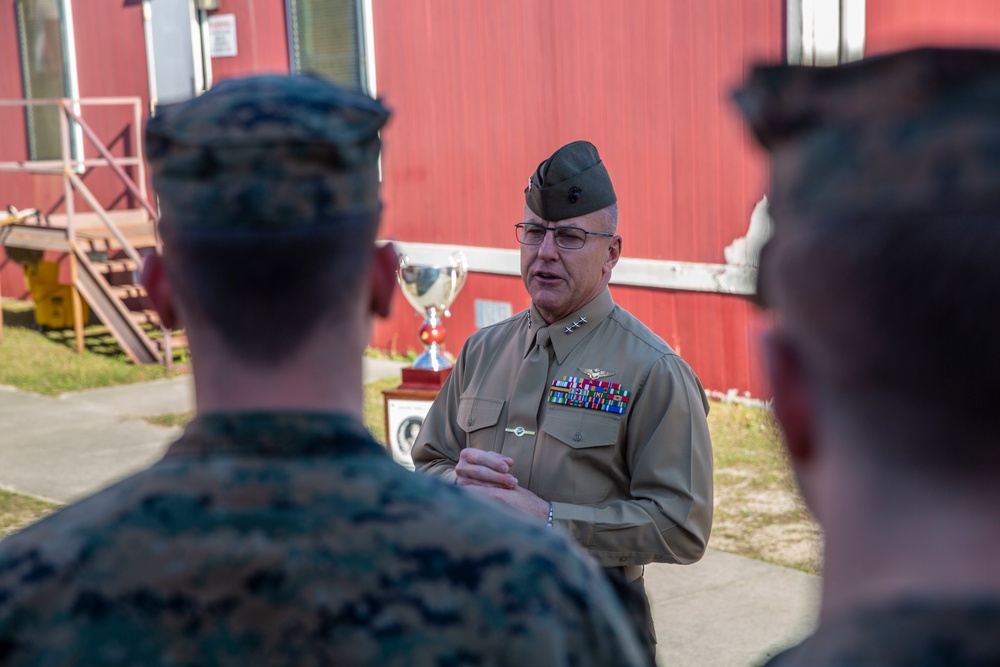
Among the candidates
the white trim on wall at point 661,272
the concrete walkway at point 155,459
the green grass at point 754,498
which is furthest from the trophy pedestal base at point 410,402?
the white trim on wall at point 661,272

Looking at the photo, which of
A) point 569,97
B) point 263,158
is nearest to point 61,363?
point 569,97

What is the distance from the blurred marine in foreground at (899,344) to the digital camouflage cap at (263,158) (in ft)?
1.89

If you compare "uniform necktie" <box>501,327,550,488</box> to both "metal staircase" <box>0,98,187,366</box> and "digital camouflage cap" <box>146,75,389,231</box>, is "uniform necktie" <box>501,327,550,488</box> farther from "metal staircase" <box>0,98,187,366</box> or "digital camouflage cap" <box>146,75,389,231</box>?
"metal staircase" <box>0,98,187,366</box>

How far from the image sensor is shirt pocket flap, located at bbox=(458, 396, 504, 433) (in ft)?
11.2

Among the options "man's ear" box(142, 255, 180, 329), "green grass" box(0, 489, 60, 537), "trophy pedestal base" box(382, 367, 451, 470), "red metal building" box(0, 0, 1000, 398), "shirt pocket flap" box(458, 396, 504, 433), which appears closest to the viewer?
"man's ear" box(142, 255, 180, 329)

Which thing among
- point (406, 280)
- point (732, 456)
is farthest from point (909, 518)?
point (732, 456)

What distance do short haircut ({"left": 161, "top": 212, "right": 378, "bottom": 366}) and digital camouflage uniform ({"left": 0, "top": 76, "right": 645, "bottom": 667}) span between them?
2cm

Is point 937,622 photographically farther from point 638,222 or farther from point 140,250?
point 140,250

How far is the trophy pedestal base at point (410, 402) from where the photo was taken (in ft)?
18.4

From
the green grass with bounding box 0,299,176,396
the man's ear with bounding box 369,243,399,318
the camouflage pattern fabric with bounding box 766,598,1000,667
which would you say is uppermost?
the man's ear with bounding box 369,243,399,318

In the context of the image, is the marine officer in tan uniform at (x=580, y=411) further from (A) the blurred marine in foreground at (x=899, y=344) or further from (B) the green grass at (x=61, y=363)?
(B) the green grass at (x=61, y=363)

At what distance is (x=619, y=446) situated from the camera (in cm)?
324

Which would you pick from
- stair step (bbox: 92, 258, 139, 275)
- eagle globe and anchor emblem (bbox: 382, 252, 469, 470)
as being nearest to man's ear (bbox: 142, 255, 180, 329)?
eagle globe and anchor emblem (bbox: 382, 252, 469, 470)

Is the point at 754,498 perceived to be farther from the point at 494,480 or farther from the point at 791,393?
the point at 791,393
